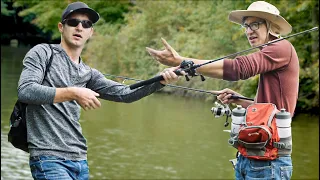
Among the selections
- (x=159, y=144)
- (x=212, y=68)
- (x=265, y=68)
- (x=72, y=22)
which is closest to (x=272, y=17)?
(x=265, y=68)

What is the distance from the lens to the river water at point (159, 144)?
50.3ft

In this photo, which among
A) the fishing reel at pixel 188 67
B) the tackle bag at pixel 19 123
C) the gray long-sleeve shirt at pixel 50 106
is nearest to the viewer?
the gray long-sleeve shirt at pixel 50 106

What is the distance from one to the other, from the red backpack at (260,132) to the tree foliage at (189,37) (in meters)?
12.4

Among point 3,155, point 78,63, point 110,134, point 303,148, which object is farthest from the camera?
point 110,134

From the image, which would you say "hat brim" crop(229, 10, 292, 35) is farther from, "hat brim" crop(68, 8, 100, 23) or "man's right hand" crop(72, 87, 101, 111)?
"man's right hand" crop(72, 87, 101, 111)

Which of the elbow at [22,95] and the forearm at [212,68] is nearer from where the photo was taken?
the elbow at [22,95]

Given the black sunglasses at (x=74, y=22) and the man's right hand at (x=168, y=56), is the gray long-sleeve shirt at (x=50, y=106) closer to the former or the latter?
the black sunglasses at (x=74, y=22)

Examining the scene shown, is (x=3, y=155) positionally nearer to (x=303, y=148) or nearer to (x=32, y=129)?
(x=303, y=148)

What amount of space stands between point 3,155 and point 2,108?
6103mm

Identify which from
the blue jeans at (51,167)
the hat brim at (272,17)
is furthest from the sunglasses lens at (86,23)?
the hat brim at (272,17)

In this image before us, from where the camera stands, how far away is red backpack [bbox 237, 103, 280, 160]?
4199 millimetres

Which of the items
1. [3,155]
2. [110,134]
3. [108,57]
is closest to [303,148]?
[110,134]

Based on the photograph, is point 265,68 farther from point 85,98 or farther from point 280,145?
point 85,98

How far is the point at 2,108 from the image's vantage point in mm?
22031
